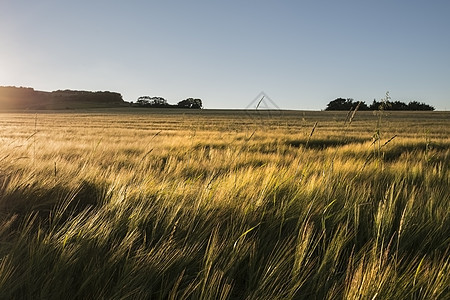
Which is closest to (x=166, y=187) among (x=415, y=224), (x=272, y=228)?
(x=272, y=228)

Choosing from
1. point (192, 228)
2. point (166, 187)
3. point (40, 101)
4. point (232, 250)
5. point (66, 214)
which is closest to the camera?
point (232, 250)

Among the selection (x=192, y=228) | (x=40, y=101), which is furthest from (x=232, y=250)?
(x=40, y=101)

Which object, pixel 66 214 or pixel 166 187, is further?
pixel 166 187

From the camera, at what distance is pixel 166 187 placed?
2404 mm

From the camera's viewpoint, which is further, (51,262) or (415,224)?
(415,224)

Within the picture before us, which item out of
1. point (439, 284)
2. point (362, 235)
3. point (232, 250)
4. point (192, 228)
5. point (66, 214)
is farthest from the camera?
point (66, 214)

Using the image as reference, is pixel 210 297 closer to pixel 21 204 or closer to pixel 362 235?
pixel 362 235

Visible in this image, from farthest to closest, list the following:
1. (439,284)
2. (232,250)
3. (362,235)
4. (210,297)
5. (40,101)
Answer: (40,101) < (362,235) < (232,250) < (439,284) < (210,297)

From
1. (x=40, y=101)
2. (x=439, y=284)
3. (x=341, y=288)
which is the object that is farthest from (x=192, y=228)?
(x=40, y=101)

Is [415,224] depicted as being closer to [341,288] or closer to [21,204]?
[341,288]

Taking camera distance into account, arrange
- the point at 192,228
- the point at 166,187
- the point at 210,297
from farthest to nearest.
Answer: the point at 166,187, the point at 192,228, the point at 210,297

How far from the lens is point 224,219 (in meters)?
1.85

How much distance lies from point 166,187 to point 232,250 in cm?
103

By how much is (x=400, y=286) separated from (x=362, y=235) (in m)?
0.61
